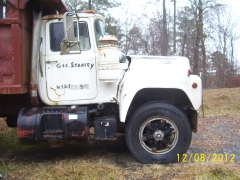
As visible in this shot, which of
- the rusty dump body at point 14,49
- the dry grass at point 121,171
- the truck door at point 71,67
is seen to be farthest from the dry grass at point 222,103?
the rusty dump body at point 14,49

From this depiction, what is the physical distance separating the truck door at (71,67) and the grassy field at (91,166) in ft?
3.65

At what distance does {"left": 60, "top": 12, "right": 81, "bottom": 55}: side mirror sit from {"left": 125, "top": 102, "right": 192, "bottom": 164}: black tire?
149 centimetres

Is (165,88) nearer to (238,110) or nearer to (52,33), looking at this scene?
(52,33)

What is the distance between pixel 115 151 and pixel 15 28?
2.86 m

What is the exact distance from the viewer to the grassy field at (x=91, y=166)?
4227mm

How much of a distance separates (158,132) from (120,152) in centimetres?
A: 114

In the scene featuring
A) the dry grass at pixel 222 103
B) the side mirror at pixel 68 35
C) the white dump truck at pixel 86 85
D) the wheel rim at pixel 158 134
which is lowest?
the dry grass at pixel 222 103

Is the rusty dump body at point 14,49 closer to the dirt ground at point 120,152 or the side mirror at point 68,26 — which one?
the side mirror at point 68,26

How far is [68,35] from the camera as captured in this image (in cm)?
452

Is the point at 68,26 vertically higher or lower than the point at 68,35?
higher

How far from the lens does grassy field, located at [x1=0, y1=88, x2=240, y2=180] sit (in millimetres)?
4227

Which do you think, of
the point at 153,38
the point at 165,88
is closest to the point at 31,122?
the point at 165,88
